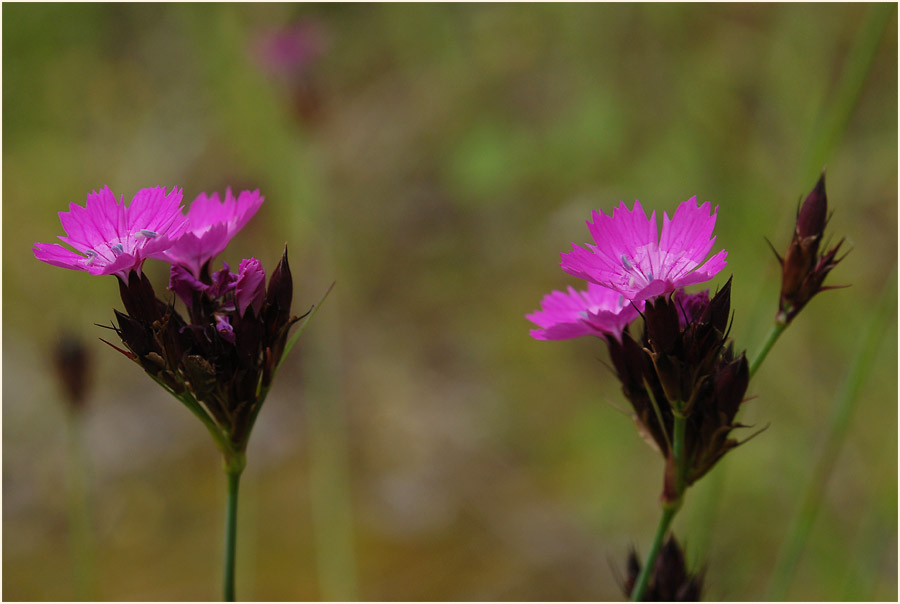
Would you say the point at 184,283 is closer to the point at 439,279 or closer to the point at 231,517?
the point at 231,517

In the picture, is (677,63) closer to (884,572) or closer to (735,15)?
(735,15)

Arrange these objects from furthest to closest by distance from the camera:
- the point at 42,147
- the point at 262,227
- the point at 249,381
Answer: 1. the point at 42,147
2. the point at 262,227
3. the point at 249,381

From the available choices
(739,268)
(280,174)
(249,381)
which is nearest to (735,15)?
(739,268)

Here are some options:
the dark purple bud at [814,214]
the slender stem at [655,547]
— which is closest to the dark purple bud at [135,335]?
the slender stem at [655,547]

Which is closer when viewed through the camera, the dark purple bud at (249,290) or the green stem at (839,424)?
the dark purple bud at (249,290)

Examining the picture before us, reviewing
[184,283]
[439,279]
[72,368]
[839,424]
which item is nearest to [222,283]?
[184,283]

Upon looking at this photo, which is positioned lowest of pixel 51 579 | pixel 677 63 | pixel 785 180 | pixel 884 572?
pixel 884 572

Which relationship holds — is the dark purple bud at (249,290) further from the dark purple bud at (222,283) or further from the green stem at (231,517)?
the green stem at (231,517)
